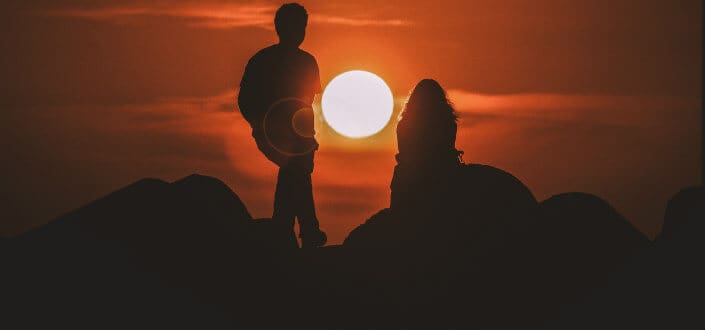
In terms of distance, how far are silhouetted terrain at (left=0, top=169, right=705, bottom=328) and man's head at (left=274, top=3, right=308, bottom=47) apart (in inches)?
83.9

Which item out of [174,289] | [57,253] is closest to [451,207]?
[174,289]

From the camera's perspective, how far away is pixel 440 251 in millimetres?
11883

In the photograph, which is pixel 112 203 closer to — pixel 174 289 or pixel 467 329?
pixel 174 289

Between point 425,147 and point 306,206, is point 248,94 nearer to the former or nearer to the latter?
point 306,206

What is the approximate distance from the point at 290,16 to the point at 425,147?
2.75 metres

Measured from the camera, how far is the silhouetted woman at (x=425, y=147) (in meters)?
11.5

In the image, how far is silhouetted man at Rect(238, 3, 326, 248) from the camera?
44.1 ft

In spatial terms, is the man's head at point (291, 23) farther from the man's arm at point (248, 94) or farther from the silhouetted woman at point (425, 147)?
the silhouetted woman at point (425, 147)

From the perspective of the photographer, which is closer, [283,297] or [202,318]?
[202,318]

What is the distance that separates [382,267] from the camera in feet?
39.5

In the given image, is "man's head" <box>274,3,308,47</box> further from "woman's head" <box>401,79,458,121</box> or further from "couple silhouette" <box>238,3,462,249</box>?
"woman's head" <box>401,79,458,121</box>

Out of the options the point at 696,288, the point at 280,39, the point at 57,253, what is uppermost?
the point at 280,39

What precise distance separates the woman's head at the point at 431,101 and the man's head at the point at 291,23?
2.52 m

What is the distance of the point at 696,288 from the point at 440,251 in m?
2.71
